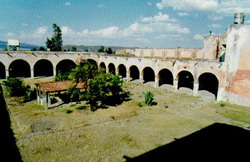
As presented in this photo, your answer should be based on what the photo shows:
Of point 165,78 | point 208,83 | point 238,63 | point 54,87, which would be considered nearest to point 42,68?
point 54,87

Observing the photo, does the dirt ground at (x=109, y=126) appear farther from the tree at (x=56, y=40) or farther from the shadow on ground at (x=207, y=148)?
the tree at (x=56, y=40)

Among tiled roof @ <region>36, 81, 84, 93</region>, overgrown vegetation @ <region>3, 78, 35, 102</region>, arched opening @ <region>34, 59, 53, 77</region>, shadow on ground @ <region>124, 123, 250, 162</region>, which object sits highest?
arched opening @ <region>34, 59, 53, 77</region>

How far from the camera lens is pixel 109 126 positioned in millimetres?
13039

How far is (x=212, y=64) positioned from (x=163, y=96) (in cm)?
630

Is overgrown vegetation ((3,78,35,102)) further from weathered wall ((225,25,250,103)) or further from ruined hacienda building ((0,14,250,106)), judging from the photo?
weathered wall ((225,25,250,103))

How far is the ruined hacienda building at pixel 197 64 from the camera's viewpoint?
18062mm

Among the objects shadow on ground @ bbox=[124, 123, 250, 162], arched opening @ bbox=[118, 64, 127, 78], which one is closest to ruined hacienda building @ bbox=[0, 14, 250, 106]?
arched opening @ bbox=[118, 64, 127, 78]

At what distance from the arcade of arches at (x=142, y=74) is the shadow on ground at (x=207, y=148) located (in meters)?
10.3

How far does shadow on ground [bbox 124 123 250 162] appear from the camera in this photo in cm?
926

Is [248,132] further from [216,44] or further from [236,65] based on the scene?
[216,44]

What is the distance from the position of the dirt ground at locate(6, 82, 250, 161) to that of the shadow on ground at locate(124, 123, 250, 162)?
547mm

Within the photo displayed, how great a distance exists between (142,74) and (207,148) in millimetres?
19353

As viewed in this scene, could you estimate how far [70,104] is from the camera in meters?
18.0

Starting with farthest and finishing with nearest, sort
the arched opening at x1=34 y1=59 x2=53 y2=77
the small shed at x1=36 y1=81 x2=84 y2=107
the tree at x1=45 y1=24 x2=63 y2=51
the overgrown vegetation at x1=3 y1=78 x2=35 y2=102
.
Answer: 1. the tree at x1=45 y1=24 x2=63 y2=51
2. the arched opening at x1=34 y1=59 x2=53 y2=77
3. the overgrown vegetation at x1=3 y1=78 x2=35 y2=102
4. the small shed at x1=36 y1=81 x2=84 y2=107
